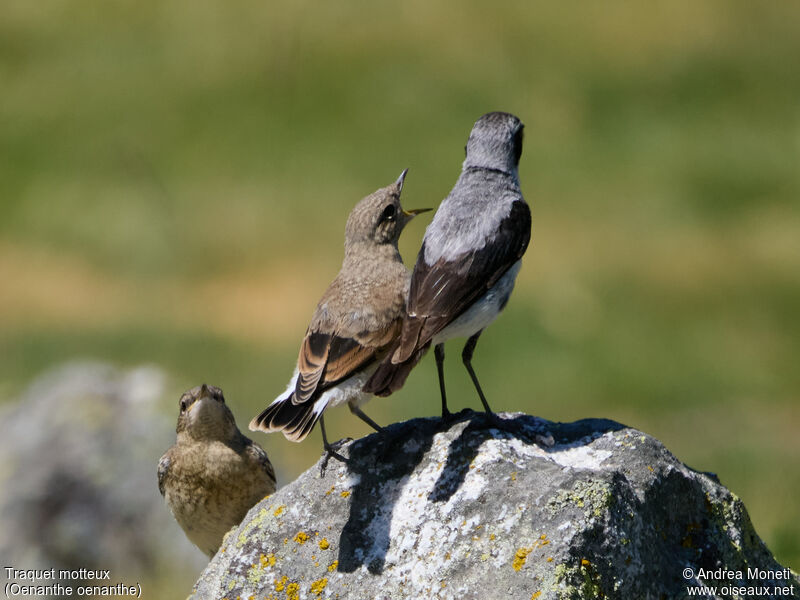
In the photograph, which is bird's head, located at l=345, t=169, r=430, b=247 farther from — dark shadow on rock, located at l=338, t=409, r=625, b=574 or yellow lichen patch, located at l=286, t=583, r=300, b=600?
yellow lichen patch, located at l=286, t=583, r=300, b=600

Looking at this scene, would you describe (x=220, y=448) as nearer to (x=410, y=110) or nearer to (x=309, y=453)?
(x=309, y=453)

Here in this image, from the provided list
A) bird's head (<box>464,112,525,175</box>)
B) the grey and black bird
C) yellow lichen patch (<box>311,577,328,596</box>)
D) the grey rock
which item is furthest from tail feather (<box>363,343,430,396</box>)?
the grey rock

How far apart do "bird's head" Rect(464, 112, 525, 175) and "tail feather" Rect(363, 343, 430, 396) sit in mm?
1505

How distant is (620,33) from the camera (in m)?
24.5

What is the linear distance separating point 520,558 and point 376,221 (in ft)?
9.05

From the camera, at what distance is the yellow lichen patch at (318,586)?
243 inches

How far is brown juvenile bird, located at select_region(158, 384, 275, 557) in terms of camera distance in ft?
25.8

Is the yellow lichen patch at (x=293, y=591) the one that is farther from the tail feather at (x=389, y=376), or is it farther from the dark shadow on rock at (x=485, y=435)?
the tail feather at (x=389, y=376)

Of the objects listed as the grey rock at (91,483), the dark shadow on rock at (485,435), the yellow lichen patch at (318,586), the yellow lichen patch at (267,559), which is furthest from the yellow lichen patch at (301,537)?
the grey rock at (91,483)

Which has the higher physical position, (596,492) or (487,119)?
(487,119)

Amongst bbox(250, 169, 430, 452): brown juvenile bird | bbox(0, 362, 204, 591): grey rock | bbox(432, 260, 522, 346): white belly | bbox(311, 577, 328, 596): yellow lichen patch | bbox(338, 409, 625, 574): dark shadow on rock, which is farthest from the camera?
bbox(0, 362, 204, 591): grey rock

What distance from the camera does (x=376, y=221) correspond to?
7918 millimetres

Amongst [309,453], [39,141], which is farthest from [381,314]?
[39,141]

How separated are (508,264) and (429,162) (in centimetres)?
1426
